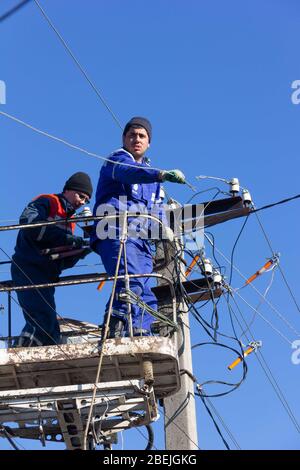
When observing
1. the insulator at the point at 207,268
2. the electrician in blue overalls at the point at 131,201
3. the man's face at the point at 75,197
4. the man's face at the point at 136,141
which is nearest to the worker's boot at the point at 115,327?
the electrician in blue overalls at the point at 131,201

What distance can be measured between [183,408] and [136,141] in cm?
317

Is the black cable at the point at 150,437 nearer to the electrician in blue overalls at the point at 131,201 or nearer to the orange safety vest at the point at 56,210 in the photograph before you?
the electrician in blue overalls at the point at 131,201

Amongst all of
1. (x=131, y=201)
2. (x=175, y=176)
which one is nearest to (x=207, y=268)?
(x=131, y=201)

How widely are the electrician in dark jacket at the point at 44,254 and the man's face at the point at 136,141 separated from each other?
2.20ft

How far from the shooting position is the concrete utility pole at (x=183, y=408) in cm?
1487

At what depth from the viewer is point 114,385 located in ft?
44.1

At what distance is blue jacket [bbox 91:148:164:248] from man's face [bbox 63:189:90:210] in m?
0.63

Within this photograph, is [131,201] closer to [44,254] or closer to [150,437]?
[44,254]

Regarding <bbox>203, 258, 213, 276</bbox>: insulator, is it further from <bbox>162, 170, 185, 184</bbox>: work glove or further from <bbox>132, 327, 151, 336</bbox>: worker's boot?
<bbox>132, 327, 151, 336</bbox>: worker's boot

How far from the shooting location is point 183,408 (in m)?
15.1

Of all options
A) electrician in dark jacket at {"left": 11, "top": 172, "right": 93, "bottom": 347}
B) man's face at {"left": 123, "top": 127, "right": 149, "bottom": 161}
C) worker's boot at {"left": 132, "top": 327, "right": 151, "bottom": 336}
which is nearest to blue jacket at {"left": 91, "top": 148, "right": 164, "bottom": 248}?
man's face at {"left": 123, "top": 127, "right": 149, "bottom": 161}

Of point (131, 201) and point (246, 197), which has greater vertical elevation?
point (246, 197)
